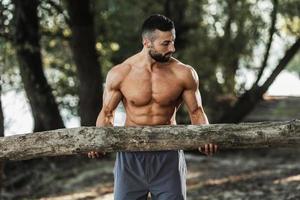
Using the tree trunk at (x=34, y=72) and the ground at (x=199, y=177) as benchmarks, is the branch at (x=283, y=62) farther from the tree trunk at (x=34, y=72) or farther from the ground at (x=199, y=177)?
the tree trunk at (x=34, y=72)

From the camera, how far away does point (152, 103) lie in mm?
4445

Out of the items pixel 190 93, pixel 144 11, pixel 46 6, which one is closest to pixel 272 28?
pixel 144 11

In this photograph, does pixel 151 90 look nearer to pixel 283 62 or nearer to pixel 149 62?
pixel 149 62

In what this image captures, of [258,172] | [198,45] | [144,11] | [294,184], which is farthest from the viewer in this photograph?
[198,45]

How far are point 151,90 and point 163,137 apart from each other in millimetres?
530

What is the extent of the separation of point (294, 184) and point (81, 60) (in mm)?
5261

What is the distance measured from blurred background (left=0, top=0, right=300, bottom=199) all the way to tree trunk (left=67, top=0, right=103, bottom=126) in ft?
0.06

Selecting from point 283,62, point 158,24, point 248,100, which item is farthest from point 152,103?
point 248,100

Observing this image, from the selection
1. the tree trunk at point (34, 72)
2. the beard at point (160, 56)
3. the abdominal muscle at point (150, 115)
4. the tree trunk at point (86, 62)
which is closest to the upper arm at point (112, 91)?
the abdominal muscle at point (150, 115)

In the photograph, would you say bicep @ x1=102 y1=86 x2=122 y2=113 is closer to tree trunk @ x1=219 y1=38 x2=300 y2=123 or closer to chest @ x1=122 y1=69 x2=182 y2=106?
chest @ x1=122 y1=69 x2=182 y2=106

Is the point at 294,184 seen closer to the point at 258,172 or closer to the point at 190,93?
the point at 258,172

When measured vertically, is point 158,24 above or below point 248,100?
above

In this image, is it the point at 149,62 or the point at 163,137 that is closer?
the point at 163,137

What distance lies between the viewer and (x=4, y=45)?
10.8 meters
